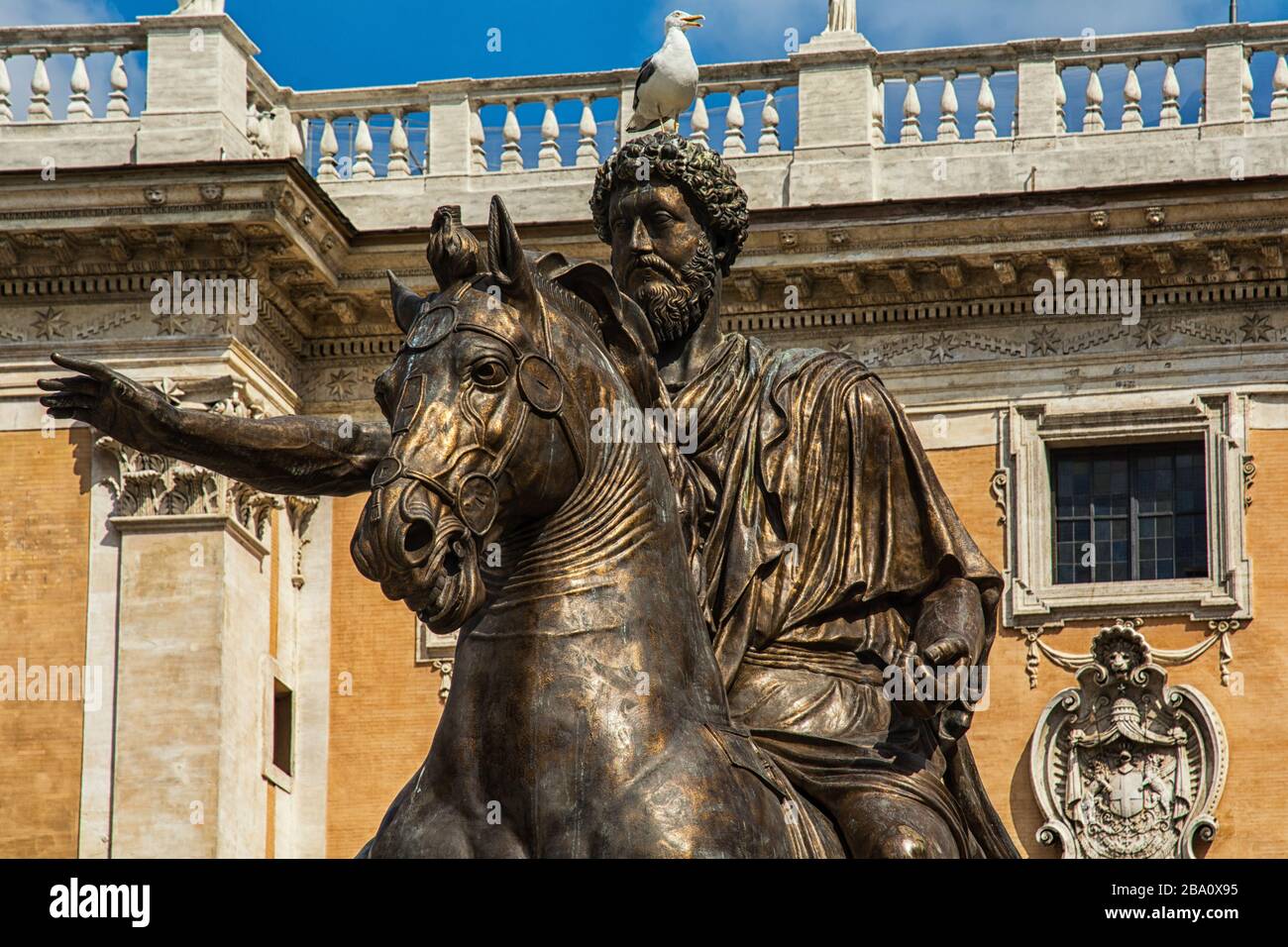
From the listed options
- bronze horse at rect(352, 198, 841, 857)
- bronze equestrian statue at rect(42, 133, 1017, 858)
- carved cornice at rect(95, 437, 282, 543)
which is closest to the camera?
bronze horse at rect(352, 198, 841, 857)

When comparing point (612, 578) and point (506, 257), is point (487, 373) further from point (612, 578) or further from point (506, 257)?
point (612, 578)

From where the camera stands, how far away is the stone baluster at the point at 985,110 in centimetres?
2617

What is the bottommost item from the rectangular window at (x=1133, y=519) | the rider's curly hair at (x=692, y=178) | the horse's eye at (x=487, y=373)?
the horse's eye at (x=487, y=373)

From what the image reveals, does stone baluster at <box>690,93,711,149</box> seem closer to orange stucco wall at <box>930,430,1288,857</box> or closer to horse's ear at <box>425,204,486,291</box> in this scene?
orange stucco wall at <box>930,430,1288,857</box>

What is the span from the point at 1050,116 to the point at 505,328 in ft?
67.4

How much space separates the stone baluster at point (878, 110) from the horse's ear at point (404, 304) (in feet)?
66.2

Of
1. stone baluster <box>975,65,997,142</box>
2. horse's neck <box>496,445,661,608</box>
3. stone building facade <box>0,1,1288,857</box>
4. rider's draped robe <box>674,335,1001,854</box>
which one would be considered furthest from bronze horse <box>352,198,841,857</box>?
stone baluster <box>975,65,997,142</box>

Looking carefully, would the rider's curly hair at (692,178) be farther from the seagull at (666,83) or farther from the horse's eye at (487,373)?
the seagull at (666,83)

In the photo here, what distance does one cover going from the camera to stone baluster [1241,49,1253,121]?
2588 cm

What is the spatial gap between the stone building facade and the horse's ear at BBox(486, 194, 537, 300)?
59.6 feet

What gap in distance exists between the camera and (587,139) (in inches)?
1056

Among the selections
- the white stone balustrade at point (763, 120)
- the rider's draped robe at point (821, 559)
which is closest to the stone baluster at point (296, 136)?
the white stone balustrade at point (763, 120)

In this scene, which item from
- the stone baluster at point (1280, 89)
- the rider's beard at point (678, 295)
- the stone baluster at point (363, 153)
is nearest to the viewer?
the rider's beard at point (678, 295)

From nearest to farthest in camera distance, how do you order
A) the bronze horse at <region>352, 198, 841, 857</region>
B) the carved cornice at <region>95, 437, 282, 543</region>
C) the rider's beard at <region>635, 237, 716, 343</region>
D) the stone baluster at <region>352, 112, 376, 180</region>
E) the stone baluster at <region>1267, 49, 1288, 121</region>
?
the bronze horse at <region>352, 198, 841, 857</region>, the rider's beard at <region>635, 237, 716, 343</region>, the carved cornice at <region>95, 437, 282, 543</region>, the stone baluster at <region>1267, 49, 1288, 121</region>, the stone baluster at <region>352, 112, 376, 180</region>
